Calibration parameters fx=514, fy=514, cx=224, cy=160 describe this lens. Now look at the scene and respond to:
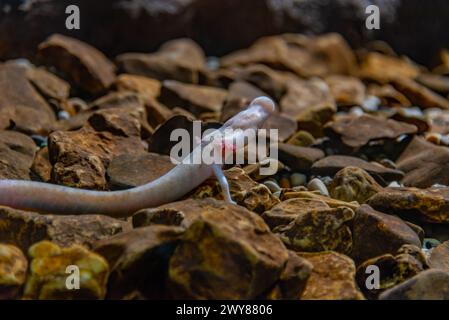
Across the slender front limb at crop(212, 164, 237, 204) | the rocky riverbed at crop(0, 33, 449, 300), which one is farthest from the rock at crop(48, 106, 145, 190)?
the slender front limb at crop(212, 164, 237, 204)

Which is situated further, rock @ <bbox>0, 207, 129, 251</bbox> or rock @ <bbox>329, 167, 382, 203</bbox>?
rock @ <bbox>329, 167, 382, 203</bbox>

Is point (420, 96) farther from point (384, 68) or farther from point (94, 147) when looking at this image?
point (94, 147)

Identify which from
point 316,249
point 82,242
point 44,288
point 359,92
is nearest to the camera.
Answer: point 44,288

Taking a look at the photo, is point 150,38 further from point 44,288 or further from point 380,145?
point 44,288

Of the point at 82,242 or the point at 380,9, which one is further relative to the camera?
the point at 380,9

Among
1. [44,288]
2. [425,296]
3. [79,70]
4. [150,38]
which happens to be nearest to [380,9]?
[150,38]

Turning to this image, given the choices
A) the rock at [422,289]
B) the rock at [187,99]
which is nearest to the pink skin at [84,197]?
the rock at [422,289]

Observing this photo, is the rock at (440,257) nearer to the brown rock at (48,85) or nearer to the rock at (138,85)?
the rock at (138,85)

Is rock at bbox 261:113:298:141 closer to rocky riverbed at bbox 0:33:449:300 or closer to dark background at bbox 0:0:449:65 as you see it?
rocky riverbed at bbox 0:33:449:300
